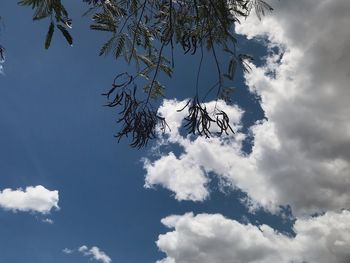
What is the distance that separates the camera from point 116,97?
5348mm

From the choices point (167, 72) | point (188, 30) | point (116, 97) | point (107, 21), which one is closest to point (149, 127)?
point (116, 97)

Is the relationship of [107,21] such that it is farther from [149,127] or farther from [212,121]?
[212,121]

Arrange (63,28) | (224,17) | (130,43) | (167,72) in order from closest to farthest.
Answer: (63,28), (224,17), (130,43), (167,72)

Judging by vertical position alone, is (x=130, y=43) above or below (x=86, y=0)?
below

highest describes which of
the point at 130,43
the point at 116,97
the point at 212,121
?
the point at 130,43

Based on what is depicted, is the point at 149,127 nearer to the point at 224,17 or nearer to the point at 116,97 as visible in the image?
the point at 116,97

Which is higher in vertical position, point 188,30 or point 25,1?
point 188,30

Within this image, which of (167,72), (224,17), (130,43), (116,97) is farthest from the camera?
(167,72)

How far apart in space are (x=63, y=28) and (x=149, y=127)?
6.13 feet

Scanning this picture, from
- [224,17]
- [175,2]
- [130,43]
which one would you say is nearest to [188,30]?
[175,2]

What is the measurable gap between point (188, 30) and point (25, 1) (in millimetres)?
2802

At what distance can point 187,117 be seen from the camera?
17.3 ft

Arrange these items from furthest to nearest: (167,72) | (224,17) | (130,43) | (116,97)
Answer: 1. (167,72)
2. (130,43)
3. (116,97)
4. (224,17)

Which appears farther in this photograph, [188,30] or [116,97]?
[188,30]
